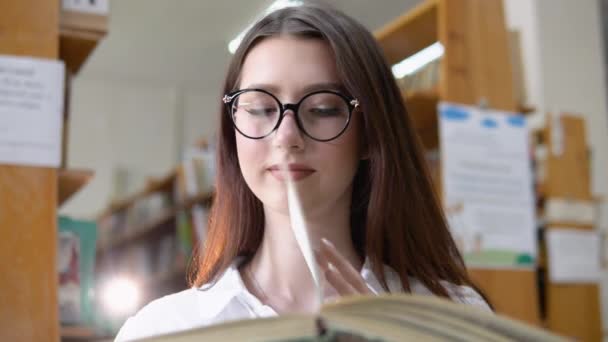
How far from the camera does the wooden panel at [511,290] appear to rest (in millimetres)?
2316

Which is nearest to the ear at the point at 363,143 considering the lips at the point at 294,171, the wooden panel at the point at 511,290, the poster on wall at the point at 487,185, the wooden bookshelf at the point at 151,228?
the lips at the point at 294,171

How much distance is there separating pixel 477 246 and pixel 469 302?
4.57 ft

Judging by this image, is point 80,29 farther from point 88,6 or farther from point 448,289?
point 448,289

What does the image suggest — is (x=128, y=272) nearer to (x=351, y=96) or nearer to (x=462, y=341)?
(x=351, y=96)

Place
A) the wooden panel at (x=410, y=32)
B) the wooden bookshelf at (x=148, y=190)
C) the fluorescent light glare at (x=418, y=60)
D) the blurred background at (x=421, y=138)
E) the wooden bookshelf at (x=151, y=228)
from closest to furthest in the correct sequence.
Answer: the blurred background at (x=421, y=138), the wooden panel at (x=410, y=32), the fluorescent light glare at (x=418, y=60), the wooden bookshelf at (x=151, y=228), the wooden bookshelf at (x=148, y=190)

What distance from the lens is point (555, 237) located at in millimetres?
2875

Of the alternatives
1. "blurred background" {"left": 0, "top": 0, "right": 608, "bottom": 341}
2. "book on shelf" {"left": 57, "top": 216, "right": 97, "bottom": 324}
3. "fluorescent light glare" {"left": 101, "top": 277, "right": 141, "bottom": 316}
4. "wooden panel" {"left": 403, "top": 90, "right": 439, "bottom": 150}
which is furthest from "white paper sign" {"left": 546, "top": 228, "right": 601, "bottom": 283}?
"fluorescent light glare" {"left": 101, "top": 277, "right": 141, "bottom": 316}

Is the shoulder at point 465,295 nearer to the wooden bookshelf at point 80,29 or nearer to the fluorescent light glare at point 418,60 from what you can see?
the wooden bookshelf at point 80,29

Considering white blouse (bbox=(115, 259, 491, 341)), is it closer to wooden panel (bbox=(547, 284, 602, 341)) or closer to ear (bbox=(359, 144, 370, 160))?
ear (bbox=(359, 144, 370, 160))

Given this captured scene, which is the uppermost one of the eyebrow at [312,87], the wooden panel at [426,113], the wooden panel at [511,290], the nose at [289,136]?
the wooden panel at [426,113]

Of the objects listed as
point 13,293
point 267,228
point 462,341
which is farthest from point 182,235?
point 462,341

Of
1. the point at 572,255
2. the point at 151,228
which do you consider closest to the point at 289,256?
the point at 572,255

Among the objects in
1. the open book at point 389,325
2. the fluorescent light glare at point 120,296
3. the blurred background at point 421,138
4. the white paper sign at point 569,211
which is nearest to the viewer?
the open book at point 389,325

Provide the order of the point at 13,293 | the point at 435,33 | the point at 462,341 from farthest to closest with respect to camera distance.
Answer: the point at 435,33
the point at 13,293
the point at 462,341
